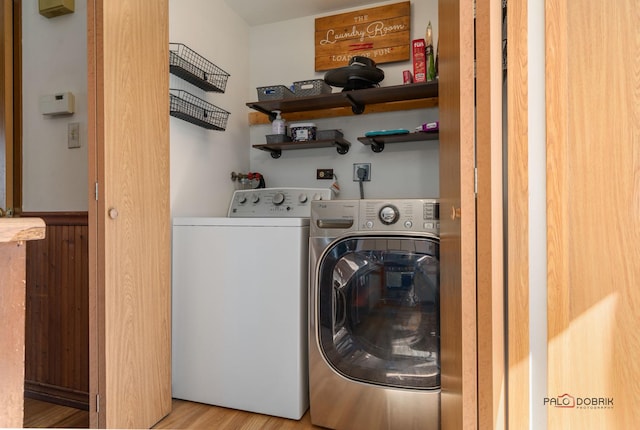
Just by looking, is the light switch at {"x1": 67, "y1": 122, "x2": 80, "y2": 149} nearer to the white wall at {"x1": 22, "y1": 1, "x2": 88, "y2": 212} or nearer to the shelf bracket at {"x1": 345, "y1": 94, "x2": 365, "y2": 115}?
the white wall at {"x1": 22, "y1": 1, "x2": 88, "y2": 212}

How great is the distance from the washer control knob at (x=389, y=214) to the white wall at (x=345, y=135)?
825 mm

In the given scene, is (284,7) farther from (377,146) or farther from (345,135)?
(377,146)

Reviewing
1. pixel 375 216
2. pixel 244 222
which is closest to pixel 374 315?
pixel 375 216

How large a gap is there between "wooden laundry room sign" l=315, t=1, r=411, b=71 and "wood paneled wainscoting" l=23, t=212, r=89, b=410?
182 centimetres

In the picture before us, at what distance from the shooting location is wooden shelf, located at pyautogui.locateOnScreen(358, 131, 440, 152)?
213cm

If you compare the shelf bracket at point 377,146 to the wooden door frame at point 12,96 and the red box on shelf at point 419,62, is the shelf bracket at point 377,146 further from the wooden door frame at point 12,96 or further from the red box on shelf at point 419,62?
the wooden door frame at point 12,96

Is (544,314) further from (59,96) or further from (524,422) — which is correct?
(59,96)

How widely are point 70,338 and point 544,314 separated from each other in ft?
6.71

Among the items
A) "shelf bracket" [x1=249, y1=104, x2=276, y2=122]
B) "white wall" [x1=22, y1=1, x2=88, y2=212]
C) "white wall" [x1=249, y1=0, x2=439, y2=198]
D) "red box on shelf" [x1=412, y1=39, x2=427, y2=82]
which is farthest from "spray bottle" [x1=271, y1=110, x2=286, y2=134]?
"white wall" [x1=22, y1=1, x2=88, y2=212]

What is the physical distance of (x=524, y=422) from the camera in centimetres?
91

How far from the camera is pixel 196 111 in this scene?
207cm

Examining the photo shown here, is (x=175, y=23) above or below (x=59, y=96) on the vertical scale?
above

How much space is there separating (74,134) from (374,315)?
1729 millimetres

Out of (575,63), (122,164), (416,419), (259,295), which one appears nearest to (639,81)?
(575,63)
